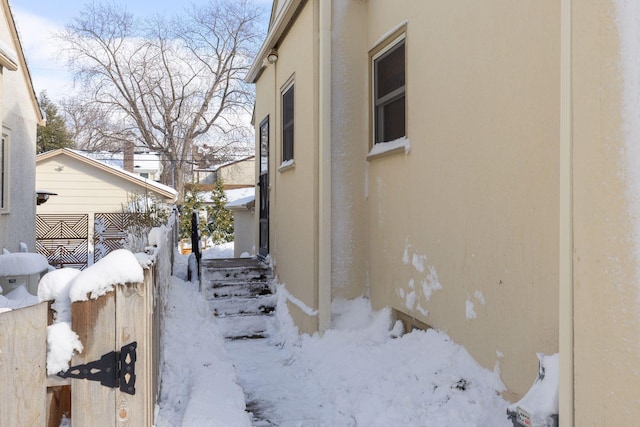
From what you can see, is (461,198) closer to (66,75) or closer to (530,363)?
(530,363)

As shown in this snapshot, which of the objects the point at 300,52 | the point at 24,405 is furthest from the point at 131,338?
the point at 300,52

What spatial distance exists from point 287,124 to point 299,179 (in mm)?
1611

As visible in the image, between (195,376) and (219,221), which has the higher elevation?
(219,221)

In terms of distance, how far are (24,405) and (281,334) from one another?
5531 mm

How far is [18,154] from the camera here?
10867 millimetres

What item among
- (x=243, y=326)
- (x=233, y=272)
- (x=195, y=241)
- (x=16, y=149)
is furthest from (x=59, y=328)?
(x=16, y=149)

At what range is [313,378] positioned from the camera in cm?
555

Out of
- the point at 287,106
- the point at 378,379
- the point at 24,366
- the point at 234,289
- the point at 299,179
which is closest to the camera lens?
the point at 24,366

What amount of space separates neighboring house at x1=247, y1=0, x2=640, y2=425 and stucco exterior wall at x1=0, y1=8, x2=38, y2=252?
459 centimetres

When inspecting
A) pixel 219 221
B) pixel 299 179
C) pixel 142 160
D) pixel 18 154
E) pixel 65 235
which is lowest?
pixel 65 235

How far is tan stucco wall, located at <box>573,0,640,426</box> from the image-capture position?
6.59 ft

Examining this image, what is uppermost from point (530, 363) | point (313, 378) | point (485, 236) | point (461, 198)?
point (461, 198)

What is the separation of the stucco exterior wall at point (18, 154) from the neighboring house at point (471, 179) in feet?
15.1

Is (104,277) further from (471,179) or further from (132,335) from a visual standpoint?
(471,179)
